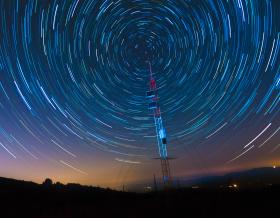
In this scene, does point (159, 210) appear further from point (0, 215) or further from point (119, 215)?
point (0, 215)

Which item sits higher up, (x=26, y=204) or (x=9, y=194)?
(x=9, y=194)

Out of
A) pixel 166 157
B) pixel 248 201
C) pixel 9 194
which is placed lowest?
pixel 248 201

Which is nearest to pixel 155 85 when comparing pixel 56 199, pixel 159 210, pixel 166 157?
pixel 166 157

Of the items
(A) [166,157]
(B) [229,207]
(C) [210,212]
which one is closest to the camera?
(C) [210,212]

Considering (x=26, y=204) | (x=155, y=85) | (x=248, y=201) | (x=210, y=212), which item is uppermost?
(x=155, y=85)

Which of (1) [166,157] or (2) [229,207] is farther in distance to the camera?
(1) [166,157]

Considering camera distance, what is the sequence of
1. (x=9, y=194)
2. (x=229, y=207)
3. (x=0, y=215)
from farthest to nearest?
1. (x=9, y=194)
2. (x=0, y=215)
3. (x=229, y=207)

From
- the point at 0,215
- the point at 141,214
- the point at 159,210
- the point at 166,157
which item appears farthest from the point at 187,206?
the point at 166,157

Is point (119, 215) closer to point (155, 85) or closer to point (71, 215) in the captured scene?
point (71, 215)

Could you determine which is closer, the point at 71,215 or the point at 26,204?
the point at 71,215
